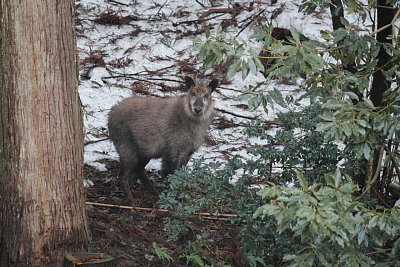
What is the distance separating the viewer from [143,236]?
6.73 meters

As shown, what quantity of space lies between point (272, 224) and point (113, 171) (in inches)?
122

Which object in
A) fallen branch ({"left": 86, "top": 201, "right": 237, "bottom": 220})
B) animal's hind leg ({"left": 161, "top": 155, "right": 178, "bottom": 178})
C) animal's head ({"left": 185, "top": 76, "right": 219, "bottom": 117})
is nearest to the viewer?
fallen branch ({"left": 86, "top": 201, "right": 237, "bottom": 220})

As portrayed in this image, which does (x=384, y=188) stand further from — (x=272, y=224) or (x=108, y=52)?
(x=108, y=52)

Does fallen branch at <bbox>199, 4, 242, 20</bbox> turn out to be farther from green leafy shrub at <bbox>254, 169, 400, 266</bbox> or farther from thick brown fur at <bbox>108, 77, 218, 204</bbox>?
green leafy shrub at <bbox>254, 169, 400, 266</bbox>

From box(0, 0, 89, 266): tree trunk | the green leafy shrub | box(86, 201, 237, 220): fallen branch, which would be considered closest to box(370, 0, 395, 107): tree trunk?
the green leafy shrub

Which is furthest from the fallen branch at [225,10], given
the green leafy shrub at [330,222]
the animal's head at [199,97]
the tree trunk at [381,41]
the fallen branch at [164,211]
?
the green leafy shrub at [330,222]

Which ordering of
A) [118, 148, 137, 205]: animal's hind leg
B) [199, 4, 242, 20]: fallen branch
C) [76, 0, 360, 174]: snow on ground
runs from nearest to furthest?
[118, 148, 137, 205]: animal's hind leg
[76, 0, 360, 174]: snow on ground
[199, 4, 242, 20]: fallen branch

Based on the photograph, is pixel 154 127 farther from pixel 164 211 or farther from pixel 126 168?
pixel 164 211

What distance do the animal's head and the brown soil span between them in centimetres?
115

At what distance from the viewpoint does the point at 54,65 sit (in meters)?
5.10

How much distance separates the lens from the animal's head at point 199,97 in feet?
27.6

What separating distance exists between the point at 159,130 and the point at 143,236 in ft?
6.27

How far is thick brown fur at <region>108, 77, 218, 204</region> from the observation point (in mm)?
A: 8305

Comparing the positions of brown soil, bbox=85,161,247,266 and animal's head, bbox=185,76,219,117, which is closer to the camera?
brown soil, bbox=85,161,247,266
